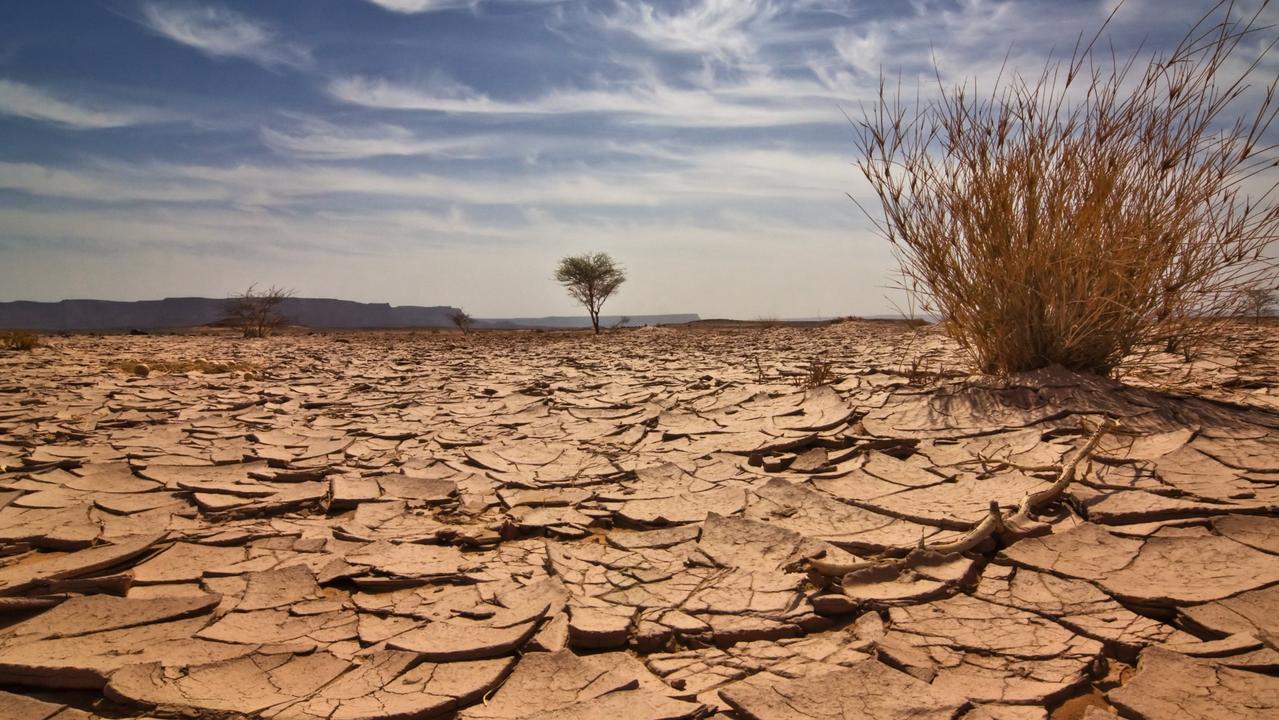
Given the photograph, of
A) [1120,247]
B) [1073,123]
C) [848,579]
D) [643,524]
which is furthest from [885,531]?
[1073,123]

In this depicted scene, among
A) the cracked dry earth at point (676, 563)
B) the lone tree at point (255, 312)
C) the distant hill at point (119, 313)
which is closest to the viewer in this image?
the cracked dry earth at point (676, 563)

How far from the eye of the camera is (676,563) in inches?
74.1

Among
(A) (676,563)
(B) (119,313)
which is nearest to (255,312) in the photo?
(A) (676,563)

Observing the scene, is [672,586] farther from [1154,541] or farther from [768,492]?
[1154,541]

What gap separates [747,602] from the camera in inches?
63.7

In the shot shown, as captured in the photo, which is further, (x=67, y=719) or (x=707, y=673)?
(x=707, y=673)

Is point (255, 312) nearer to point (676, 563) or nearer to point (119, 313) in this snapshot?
point (676, 563)

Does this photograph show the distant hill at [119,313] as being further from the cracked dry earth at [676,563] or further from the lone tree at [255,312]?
the cracked dry earth at [676,563]

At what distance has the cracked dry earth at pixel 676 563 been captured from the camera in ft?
4.18

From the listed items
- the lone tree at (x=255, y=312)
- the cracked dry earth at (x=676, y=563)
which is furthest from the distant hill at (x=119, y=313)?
the cracked dry earth at (x=676, y=563)

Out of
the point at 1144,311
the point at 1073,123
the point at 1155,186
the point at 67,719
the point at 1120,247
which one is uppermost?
the point at 1073,123

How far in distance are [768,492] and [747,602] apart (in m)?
0.78

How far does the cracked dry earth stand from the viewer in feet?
4.18

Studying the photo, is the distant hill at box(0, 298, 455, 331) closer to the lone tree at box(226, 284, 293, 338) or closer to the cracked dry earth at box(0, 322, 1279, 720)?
the lone tree at box(226, 284, 293, 338)
